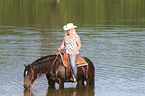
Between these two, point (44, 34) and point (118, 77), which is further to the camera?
point (44, 34)

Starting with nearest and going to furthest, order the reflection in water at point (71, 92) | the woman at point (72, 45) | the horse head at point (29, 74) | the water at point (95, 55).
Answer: the horse head at point (29, 74) < the woman at point (72, 45) < the reflection in water at point (71, 92) < the water at point (95, 55)

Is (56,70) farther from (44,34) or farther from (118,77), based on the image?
(44,34)

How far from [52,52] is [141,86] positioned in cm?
863

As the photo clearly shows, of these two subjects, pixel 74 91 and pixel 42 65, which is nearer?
pixel 42 65

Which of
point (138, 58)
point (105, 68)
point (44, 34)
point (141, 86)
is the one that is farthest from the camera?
point (44, 34)

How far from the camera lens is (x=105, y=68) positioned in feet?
63.2

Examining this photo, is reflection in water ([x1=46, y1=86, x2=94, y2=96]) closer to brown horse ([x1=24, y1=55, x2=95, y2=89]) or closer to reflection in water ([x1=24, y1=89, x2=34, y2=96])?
brown horse ([x1=24, y1=55, x2=95, y2=89])

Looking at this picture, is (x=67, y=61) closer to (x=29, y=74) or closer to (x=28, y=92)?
(x=29, y=74)

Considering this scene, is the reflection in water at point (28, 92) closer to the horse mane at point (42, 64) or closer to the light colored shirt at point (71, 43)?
the horse mane at point (42, 64)

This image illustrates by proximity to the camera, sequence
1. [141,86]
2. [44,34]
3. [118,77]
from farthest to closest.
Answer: [44,34], [118,77], [141,86]

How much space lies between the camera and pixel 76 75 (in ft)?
50.3

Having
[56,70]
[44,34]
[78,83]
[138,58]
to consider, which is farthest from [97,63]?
[44,34]

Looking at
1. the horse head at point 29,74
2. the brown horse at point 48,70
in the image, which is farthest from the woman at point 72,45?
the horse head at point 29,74

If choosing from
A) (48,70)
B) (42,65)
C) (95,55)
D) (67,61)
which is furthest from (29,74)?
(95,55)
